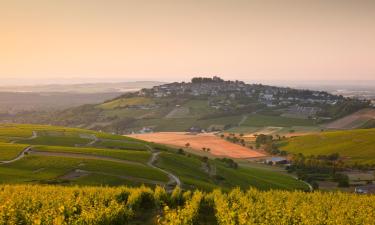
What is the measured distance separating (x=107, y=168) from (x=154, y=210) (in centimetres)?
4061

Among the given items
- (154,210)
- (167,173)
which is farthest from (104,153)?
(154,210)

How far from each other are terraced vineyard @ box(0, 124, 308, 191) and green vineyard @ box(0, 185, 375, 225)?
967 inches

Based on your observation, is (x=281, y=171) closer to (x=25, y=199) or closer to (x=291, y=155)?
(x=291, y=155)

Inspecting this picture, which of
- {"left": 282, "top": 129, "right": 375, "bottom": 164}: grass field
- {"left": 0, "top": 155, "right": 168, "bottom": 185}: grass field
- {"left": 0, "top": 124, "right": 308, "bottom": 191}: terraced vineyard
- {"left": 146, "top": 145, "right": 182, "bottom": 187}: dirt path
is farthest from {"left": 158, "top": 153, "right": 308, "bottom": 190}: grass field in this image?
{"left": 282, "top": 129, "right": 375, "bottom": 164}: grass field

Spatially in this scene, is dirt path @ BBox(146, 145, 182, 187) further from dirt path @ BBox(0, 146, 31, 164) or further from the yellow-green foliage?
dirt path @ BBox(0, 146, 31, 164)

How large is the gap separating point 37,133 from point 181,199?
4146 inches

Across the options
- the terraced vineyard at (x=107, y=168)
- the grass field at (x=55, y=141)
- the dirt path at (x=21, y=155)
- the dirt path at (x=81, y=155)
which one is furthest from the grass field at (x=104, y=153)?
the grass field at (x=55, y=141)

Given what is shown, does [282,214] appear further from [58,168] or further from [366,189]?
[366,189]

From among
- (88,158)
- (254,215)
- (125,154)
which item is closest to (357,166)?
(125,154)

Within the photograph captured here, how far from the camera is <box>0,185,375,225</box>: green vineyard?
3388cm

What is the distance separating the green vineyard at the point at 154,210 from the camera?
3388cm

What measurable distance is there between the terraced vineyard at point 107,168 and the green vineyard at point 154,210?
2456cm

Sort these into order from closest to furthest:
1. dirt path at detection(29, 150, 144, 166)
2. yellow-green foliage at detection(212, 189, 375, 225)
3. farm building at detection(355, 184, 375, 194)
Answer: yellow-green foliage at detection(212, 189, 375, 225) < dirt path at detection(29, 150, 144, 166) < farm building at detection(355, 184, 375, 194)

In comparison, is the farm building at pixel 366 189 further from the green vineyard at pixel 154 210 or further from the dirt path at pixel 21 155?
the dirt path at pixel 21 155
